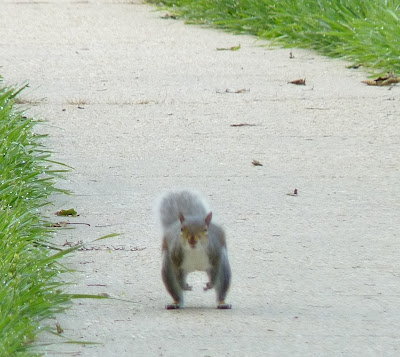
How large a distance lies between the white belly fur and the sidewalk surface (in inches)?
8.2

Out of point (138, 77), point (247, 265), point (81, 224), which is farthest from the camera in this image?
point (138, 77)

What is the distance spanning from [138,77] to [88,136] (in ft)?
7.26

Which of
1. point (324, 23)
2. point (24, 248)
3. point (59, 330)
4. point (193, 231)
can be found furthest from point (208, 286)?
point (324, 23)

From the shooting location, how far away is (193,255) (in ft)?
12.3

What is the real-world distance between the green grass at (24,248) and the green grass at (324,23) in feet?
14.2

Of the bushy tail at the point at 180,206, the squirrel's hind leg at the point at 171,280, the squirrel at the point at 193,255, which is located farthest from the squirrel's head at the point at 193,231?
the bushy tail at the point at 180,206

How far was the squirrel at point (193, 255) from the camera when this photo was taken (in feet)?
12.2

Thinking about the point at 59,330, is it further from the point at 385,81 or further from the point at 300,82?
the point at 385,81

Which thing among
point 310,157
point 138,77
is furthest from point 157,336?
point 138,77

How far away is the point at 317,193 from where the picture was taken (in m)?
5.64

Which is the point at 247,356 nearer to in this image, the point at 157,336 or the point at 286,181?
the point at 157,336

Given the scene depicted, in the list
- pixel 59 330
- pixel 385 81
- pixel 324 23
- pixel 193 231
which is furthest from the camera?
pixel 324 23

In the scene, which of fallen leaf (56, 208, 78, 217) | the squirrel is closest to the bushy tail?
the squirrel

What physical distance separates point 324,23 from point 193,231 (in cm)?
704
